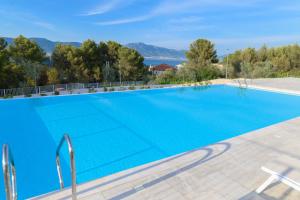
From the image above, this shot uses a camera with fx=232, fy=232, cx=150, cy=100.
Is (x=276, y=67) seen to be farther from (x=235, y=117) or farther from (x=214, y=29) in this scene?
(x=235, y=117)

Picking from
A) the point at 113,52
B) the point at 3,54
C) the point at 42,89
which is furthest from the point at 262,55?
the point at 3,54

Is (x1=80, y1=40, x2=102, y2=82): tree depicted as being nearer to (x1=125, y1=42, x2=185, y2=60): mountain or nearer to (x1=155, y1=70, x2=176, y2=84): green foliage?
(x1=155, y1=70, x2=176, y2=84): green foliage

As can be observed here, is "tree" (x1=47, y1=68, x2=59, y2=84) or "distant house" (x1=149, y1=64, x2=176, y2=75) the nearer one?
"tree" (x1=47, y1=68, x2=59, y2=84)

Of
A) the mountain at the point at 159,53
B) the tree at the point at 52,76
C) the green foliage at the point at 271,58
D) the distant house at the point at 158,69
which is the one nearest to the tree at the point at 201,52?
the green foliage at the point at 271,58

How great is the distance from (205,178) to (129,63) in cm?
1681

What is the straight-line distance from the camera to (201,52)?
77.7ft

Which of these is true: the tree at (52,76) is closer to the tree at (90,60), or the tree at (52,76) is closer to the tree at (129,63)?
the tree at (90,60)

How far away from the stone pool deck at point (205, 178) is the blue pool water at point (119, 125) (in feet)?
4.02

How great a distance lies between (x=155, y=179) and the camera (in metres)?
3.27

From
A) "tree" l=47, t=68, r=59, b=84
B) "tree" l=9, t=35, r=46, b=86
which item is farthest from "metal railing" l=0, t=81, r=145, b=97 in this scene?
"tree" l=47, t=68, r=59, b=84

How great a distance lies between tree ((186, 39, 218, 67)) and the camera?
23.5 m

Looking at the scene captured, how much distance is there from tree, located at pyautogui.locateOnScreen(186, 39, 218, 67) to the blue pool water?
1141cm

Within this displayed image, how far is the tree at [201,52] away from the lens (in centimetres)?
2355

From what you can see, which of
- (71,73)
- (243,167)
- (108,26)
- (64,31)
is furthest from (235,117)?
(108,26)
